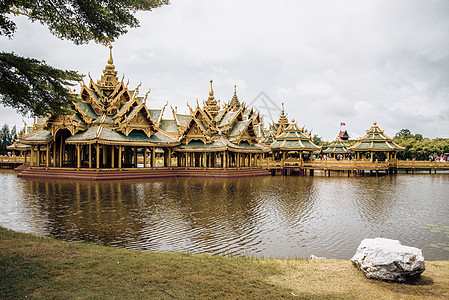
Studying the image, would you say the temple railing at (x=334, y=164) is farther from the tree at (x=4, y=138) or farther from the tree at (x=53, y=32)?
the tree at (x=4, y=138)

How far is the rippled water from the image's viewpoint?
7336 mm

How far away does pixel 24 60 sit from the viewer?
6.86 meters

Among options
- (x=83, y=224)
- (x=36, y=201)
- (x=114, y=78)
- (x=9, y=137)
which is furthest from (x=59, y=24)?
(x=9, y=137)

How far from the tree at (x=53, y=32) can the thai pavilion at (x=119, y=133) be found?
55.7 feet

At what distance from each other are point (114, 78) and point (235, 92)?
83.5 feet

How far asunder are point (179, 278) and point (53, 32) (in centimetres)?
702

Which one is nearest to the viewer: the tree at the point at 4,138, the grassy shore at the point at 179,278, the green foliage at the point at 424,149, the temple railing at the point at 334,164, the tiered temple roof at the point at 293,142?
the grassy shore at the point at 179,278

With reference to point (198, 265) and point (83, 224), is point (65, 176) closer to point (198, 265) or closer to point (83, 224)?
point (83, 224)

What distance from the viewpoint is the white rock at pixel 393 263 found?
4598 millimetres

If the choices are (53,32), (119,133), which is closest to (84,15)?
(53,32)

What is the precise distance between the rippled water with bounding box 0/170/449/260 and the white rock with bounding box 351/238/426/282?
200 cm

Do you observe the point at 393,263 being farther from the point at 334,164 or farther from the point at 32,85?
the point at 334,164

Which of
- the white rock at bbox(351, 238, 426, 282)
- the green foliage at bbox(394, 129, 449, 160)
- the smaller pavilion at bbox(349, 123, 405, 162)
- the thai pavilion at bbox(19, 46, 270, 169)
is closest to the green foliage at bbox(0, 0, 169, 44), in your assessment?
the white rock at bbox(351, 238, 426, 282)

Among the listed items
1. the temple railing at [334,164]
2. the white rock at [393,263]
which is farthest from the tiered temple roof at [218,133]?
the white rock at [393,263]
